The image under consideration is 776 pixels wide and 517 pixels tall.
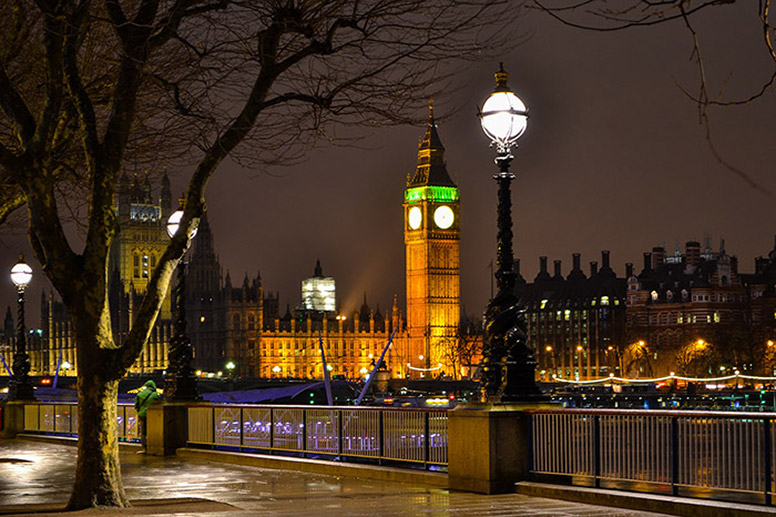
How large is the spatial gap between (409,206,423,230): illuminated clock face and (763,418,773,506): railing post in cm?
14193

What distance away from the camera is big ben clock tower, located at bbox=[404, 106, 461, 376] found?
152 metres

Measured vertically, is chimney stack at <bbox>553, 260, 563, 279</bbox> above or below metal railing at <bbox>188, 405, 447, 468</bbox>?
above

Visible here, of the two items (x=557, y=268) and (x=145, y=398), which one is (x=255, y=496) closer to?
(x=145, y=398)

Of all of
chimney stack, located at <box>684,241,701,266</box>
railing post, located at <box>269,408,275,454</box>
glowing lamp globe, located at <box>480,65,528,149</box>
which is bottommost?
railing post, located at <box>269,408,275,454</box>

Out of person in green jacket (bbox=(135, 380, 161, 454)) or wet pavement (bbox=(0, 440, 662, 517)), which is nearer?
wet pavement (bbox=(0, 440, 662, 517))

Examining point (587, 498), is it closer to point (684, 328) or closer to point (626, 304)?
point (684, 328)

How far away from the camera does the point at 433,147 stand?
506ft

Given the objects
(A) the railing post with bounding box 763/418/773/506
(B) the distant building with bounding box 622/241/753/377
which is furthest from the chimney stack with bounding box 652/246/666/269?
(A) the railing post with bounding box 763/418/773/506

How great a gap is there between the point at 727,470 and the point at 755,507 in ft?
2.17

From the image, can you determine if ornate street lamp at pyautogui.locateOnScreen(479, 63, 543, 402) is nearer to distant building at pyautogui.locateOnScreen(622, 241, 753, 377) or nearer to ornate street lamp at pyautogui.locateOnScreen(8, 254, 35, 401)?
ornate street lamp at pyautogui.locateOnScreen(8, 254, 35, 401)

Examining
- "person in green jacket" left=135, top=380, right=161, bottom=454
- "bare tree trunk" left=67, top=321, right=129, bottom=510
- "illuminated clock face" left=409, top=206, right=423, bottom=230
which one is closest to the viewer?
"bare tree trunk" left=67, top=321, right=129, bottom=510

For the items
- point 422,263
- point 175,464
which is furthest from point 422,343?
point 175,464

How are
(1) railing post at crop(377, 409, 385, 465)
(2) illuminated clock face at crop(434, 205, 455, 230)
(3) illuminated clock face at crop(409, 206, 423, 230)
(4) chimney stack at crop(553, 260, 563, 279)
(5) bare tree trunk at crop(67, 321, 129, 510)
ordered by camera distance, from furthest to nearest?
(4) chimney stack at crop(553, 260, 563, 279), (3) illuminated clock face at crop(409, 206, 423, 230), (2) illuminated clock face at crop(434, 205, 455, 230), (1) railing post at crop(377, 409, 385, 465), (5) bare tree trunk at crop(67, 321, 129, 510)

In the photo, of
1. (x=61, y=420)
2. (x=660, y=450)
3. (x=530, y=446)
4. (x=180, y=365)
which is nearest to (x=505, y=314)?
(x=530, y=446)
